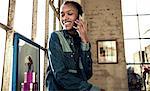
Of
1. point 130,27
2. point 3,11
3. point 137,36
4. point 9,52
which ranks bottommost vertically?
point 9,52

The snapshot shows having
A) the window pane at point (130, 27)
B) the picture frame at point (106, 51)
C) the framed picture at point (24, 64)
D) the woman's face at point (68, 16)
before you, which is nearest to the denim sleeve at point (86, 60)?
the woman's face at point (68, 16)

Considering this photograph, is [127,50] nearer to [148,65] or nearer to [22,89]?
[148,65]

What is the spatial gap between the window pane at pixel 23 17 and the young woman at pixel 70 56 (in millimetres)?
909

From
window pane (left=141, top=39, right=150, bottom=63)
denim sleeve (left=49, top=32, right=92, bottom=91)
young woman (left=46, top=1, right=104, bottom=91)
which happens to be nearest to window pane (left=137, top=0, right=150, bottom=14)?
window pane (left=141, top=39, right=150, bottom=63)

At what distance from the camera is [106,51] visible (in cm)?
502

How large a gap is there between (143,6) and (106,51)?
5.29 feet

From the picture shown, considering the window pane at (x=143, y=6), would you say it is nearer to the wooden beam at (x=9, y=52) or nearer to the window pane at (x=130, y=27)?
the window pane at (x=130, y=27)

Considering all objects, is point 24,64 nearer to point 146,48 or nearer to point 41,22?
point 41,22

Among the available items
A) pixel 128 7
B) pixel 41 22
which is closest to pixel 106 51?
pixel 128 7

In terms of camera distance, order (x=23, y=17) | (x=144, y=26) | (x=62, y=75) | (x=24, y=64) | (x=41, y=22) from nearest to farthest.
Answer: (x=62, y=75) < (x=24, y=64) < (x=23, y=17) < (x=41, y=22) < (x=144, y=26)

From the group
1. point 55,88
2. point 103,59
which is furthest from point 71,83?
point 103,59

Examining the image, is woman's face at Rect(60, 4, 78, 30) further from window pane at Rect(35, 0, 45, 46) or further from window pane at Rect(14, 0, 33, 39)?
window pane at Rect(35, 0, 45, 46)

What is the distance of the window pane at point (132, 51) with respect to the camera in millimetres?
5059

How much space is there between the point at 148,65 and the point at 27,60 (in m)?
3.73
